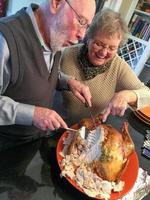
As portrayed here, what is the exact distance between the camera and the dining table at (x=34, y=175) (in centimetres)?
79

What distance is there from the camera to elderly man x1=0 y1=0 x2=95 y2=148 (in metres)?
0.85

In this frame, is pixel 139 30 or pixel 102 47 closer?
→ pixel 102 47

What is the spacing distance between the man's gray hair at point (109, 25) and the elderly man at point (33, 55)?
35 centimetres

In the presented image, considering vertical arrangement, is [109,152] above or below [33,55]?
below

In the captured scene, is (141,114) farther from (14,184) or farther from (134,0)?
(134,0)

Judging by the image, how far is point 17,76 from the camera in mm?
886

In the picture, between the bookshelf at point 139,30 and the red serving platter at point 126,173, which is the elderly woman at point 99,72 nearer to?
the red serving platter at point 126,173

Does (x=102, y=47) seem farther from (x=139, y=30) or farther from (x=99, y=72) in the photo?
(x=139, y=30)

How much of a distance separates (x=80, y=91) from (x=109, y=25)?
14.5 inches

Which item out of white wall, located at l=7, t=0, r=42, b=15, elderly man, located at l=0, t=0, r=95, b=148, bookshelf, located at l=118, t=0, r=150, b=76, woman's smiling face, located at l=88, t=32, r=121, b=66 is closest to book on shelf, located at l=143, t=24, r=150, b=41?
bookshelf, located at l=118, t=0, r=150, b=76

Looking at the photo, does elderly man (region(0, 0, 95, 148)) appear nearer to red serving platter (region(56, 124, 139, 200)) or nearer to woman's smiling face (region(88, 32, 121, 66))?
red serving platter (region(56, 124, 139, 200))

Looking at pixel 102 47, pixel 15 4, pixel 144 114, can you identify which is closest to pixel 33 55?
pixel 102 47

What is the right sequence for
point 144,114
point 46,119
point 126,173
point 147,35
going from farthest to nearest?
point 147,35
point 144,114
point 126,173
point 46,119

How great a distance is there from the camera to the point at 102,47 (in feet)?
4.28
